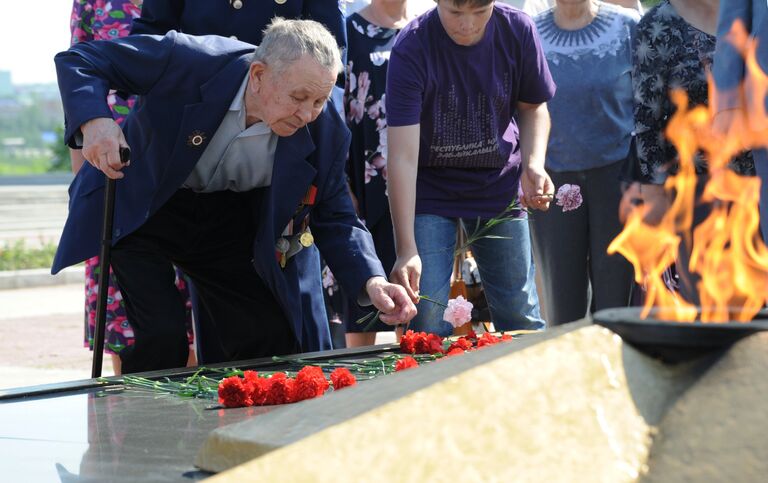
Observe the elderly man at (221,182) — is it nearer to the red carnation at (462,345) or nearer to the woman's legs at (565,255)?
the red carnation at (462,345)

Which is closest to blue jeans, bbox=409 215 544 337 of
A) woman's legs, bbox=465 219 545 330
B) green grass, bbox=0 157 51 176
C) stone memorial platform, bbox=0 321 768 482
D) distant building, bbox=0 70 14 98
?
woman's legs, bbox=465 219 545 330

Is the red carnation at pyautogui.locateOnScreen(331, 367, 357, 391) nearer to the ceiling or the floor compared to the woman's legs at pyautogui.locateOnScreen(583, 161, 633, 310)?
nearer to the floor

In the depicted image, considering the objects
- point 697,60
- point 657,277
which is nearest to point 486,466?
point 657,277

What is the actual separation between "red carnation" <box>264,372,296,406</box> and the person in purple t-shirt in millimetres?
1600

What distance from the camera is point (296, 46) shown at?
3.76 meters

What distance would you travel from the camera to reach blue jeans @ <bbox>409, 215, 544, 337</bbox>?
4.57 metres

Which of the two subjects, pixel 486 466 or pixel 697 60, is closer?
pixel 486 466

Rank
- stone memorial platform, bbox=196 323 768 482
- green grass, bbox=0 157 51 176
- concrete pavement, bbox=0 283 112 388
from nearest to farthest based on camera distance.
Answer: stone memorial platform, bbox=196 323 768 482 → concrete pavement, bbox=0 283 112 388 → green grass, bbox=0 157 51 176

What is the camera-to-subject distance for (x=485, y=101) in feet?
15.2

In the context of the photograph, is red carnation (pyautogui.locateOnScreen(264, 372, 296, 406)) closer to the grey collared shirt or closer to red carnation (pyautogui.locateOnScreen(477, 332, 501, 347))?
red carnation (pyautogui.locateOnScreen(477, 332, 501, 347))

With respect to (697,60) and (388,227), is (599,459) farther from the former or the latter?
(388,227)

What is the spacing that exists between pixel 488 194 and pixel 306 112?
44.2 inches

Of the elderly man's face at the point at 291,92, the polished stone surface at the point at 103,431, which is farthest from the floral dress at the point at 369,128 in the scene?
the polished stone surface at the point at 103,431

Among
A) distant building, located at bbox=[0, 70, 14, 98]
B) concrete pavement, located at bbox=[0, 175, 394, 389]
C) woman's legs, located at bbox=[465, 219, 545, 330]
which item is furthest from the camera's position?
distant building, located at bbox=[0, 70, 14, 98]
